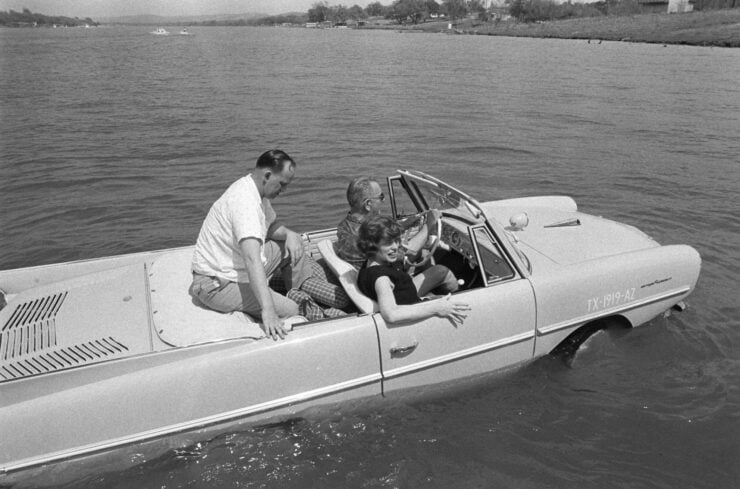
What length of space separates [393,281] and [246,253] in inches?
41.5

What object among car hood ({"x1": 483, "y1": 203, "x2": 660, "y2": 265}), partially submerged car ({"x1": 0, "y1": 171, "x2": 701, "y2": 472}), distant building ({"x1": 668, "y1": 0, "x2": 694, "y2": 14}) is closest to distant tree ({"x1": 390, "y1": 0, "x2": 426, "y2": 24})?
distant building ({"x1": 668, "y1": 0, "x2": 694, "y2": 14})

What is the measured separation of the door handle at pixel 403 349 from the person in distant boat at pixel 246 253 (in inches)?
26.6

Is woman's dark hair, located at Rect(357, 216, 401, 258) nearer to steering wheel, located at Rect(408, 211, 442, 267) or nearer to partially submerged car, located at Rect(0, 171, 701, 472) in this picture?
partially submerged car, located at Rect(0, 171, 701, 472)

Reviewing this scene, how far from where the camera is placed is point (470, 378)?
438 cm

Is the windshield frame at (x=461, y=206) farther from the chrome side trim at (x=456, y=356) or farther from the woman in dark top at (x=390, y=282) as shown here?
the woman in dark top at (x=390, y=282)

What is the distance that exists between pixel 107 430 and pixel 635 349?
4545 mm

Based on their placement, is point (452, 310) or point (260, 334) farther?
point (452, 310)

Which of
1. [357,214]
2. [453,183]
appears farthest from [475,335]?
[453,183]

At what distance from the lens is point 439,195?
5.00m

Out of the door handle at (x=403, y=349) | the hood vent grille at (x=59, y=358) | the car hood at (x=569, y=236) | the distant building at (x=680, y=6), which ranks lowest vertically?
the door handle at (x=403, y=349)

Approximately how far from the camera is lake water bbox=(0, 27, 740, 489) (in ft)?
12.8

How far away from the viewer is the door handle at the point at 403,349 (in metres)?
3.92

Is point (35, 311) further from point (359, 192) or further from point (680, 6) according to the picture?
point (680, 6)

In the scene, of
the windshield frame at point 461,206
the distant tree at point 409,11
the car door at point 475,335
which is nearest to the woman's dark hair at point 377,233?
the car door at point 475,335
